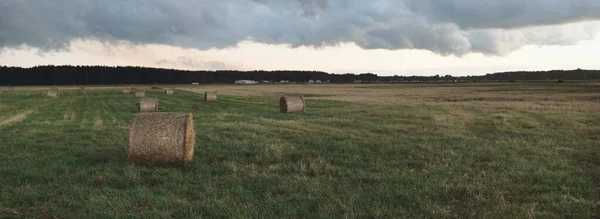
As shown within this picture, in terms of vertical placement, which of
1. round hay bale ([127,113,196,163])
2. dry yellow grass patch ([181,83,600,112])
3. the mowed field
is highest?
round hay bale ([127,113,196,163])

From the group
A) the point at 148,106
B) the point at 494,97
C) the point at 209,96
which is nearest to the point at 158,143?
the point at 148,106

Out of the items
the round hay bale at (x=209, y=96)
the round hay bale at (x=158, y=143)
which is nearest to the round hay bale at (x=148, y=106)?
the round hay bale at (x=209, y=96)

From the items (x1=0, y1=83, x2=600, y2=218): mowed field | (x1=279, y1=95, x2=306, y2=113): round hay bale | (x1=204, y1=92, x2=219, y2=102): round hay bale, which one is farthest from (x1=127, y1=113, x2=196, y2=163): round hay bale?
(x1=204, y1=92, x2=219, y2=102): round hay bale

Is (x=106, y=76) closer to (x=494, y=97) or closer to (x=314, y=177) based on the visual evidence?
(x=494, y=97)

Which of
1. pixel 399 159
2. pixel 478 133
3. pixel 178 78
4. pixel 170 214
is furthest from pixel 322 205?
pixel 178 78

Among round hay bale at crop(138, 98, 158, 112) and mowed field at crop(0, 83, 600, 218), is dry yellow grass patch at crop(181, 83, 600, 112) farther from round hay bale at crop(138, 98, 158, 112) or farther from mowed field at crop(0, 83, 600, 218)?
round hay bale at crop(138, 98, 158, 112)

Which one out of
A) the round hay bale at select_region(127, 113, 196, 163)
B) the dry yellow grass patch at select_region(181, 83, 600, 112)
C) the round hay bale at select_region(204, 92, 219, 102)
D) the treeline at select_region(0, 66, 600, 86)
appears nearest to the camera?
the round hay bale at select_region(127, 113, 196, 163)

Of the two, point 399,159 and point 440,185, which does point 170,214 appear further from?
point 399,159

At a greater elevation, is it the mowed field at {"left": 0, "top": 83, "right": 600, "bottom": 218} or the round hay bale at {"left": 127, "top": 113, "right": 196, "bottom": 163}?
the round hay bale at {"left": 127, "top": 113, "right": 196, "bottom": 163}

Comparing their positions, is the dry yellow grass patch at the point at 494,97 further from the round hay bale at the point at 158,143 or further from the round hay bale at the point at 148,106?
the round hay bale at the point at 158,143

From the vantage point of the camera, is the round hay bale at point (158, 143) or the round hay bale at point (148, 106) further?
the round hay bale at point (148, 106)

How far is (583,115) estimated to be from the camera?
2359 cm

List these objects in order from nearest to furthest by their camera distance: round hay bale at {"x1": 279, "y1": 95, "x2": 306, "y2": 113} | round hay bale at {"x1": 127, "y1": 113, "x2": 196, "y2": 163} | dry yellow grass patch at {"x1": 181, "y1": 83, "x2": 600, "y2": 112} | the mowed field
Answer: the mowed field → round hay bale at {"x1": 127, "y1": 113, "x2": 196, "y2": 163} → round hay bale at {"x1": 279, "y1": 95, "x2": 306, "y2": 113} → dry yellow grass patch at {"x1": 181, "y1": 83, "x2": 600, "y2": 112}

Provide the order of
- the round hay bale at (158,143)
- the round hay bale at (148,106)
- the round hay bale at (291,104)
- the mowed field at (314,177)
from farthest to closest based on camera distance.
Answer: the round hay bale at (148,106) < the round hay bale at (291,104) < the round hay bale at (158,143) < the mowed field at (314,177)
